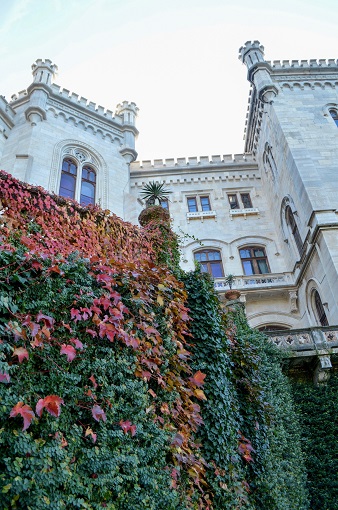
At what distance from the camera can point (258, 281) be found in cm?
1975

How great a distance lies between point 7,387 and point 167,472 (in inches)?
83.9

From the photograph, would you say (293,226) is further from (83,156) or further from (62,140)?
(62,140)

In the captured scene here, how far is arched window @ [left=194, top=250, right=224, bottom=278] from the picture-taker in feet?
68.7

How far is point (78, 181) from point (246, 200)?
9831 millimetres

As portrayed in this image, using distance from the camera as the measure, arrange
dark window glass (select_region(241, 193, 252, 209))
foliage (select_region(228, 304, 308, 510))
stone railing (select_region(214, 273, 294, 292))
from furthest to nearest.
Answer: dark window glass (select_region(241, 193, 252, 209)), stone railing (select_region(214, 273, 294, 292)), foliage (select_region(228, 304, 308, 510))

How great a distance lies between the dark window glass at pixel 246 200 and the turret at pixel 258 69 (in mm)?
5145

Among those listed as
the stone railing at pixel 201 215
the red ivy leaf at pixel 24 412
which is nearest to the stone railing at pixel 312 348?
the stone railing at pixel 201 215

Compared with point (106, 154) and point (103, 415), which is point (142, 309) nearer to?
point (103, 415)

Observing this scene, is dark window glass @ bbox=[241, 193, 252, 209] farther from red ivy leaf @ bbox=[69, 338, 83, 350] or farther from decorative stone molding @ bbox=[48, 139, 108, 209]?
red ivy leaf @ bbox=[69, 338, 83, 350]

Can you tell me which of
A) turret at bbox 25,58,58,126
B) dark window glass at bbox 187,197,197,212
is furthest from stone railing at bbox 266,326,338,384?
turret at bbox 25,58,58,126

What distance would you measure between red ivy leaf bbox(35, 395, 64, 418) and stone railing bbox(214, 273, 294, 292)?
15.8 meters

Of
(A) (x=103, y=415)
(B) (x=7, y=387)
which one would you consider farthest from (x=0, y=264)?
(A) (x=103, y=415)

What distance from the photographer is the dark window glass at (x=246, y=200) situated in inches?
932

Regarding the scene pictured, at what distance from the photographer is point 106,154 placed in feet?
68.7
